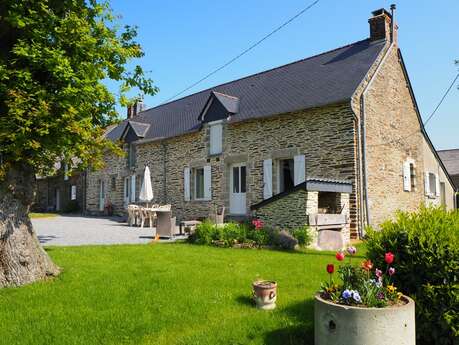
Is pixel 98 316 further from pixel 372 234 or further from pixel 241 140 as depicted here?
pixel 241 140

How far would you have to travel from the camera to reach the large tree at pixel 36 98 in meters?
5.52

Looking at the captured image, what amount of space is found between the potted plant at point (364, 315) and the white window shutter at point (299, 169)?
9596 mm

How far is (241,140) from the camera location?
1510 cm

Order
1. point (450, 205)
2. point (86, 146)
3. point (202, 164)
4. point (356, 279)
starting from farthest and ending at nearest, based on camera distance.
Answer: point (450, 205) < point (202, 164) < point (86, 146) < point (356, 279)

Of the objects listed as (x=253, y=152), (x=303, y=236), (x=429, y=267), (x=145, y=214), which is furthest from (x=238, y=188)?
(x=429, y=267)

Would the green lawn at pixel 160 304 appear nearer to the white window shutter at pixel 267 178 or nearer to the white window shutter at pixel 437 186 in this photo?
the white window shutter at pixel 267 178

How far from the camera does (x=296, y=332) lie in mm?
3799

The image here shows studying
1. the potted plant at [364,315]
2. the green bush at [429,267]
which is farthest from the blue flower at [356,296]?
the green bush at [429,267]

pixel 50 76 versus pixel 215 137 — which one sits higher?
pixel 215 137

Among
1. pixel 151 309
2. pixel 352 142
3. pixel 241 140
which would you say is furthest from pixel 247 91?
pixel 151 309

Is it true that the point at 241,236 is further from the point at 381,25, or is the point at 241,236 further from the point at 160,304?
the point at 381,25

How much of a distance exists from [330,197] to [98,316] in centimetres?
853

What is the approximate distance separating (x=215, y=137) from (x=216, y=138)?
0.08 m

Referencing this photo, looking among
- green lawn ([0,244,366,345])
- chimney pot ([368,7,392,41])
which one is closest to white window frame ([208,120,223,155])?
chimney pot ([368,7,392,41])
